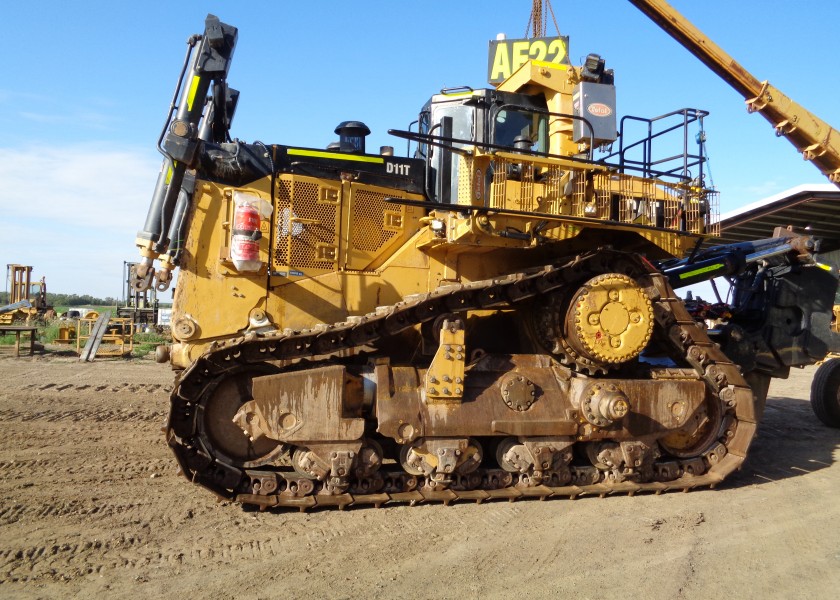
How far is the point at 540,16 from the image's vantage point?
2759 cm

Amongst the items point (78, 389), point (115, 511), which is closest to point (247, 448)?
point (115, 511)

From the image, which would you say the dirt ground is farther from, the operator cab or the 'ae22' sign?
the 'ae22' sign

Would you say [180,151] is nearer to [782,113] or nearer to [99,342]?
[782,113]

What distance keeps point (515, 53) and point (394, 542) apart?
666 cm

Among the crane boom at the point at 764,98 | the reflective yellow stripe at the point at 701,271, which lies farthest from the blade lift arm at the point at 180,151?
the reflective yellow stripe at the point at 701,271

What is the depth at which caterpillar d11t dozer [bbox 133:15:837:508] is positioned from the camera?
5.95 meters

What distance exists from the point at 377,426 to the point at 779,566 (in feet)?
11.6

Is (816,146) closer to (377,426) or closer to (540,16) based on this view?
(377,426)

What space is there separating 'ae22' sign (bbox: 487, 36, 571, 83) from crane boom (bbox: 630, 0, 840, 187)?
1.13 meters

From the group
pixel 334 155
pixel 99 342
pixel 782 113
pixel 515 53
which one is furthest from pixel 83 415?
pixel 782 113

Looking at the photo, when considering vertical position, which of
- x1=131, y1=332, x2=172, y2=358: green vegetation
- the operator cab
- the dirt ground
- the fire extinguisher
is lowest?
the dirt ground

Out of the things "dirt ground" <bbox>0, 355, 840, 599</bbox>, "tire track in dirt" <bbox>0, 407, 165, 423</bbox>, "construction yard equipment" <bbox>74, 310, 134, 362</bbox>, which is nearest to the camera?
"dirt ground" <bbox>0, 355, 840, 599</bbox>

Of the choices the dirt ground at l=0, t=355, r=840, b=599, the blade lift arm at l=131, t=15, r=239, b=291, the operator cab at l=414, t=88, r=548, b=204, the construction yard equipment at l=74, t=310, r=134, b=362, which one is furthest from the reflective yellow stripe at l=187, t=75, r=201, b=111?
the construction yard equipment at l=74, t=310, r=134, b=362

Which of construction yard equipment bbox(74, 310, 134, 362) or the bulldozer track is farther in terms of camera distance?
construction yard equipment bbox(74, 310, 134, 362)
